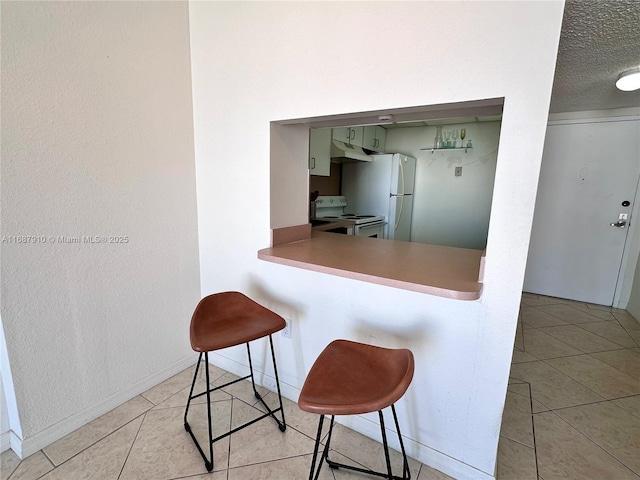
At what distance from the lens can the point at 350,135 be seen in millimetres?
3764

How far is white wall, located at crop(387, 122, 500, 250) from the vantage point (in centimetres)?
434

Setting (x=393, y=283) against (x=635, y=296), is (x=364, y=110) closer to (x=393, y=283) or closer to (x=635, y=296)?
(x=393, y=283)

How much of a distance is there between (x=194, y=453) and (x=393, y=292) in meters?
1.25

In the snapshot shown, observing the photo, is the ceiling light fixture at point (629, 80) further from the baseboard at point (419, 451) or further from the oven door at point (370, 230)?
the baseboard at point (419, 451)

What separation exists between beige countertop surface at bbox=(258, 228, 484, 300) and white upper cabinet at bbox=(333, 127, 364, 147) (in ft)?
5.91

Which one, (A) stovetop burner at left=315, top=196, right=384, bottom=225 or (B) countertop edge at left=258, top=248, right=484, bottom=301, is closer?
(B) countertop edge at left=258, top=248, right=484, bottom=301

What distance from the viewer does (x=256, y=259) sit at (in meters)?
1.89

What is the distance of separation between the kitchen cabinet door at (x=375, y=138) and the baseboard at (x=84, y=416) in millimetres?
3422

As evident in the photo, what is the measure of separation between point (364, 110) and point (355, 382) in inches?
44.9

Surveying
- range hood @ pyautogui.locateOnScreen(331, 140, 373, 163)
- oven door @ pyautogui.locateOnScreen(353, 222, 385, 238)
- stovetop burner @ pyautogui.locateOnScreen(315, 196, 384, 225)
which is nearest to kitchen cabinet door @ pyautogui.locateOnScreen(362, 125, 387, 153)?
range hood @ pyautogui.locateOnScreen(331, 140, 373, 163)

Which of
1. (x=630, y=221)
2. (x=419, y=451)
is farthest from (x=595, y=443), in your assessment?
(x=630, y=221)

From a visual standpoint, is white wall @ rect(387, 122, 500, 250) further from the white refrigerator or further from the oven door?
the oven door

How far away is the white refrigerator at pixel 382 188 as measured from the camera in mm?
4031

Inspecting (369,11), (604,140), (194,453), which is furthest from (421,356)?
(604,140)
